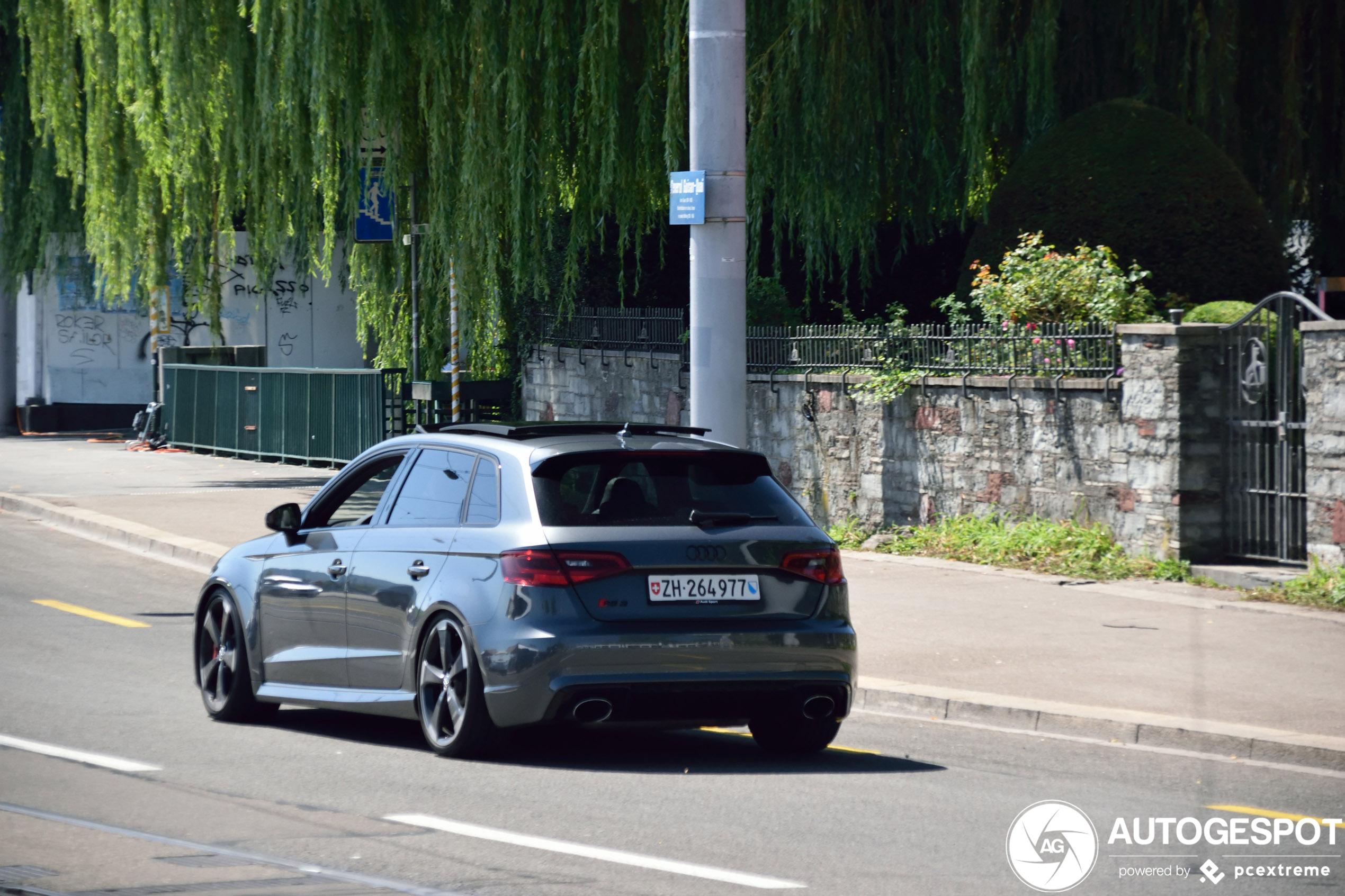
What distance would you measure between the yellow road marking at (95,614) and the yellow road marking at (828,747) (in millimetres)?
5405

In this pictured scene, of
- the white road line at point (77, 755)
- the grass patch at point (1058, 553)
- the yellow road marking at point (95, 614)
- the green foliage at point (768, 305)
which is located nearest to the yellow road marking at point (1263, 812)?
the white road line at point (77, 755)

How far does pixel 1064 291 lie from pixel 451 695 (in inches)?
356

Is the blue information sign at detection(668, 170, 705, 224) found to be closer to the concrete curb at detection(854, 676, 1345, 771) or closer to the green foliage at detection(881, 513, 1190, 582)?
the concrete curb at detection(854, 676, 1345, 771)

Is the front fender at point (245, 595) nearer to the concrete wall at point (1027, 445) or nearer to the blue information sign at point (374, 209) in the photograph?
the concrete wall at point (1027, 445)

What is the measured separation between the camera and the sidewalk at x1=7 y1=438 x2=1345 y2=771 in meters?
8.99

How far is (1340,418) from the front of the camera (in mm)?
13133

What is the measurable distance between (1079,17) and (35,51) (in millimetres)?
13312

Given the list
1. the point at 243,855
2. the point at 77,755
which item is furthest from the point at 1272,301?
the point at 243,855

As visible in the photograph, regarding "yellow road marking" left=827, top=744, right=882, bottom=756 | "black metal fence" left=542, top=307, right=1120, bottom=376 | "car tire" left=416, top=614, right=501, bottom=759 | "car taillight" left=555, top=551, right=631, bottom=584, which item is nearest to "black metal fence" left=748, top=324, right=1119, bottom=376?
"black metal fence" left=542, top=307, right=1120, bottom=376

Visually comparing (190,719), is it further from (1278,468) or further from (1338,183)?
(1338,183)

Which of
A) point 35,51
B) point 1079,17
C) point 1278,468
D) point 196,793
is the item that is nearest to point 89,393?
point 35,51

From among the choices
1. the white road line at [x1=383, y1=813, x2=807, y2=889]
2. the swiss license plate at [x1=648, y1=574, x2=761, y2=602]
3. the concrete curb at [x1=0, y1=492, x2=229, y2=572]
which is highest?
the swiss license plate at [x1=648, y1=574, x2=761, y2=602]

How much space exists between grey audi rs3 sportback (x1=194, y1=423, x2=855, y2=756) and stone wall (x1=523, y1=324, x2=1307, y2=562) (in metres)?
6.40

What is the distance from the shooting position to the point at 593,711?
780cm
